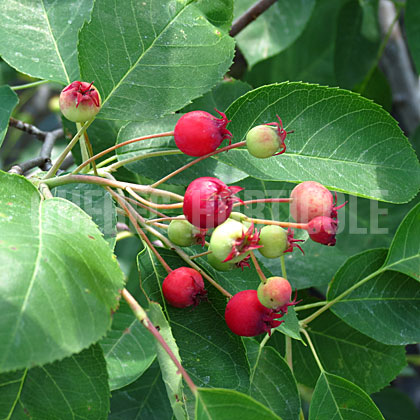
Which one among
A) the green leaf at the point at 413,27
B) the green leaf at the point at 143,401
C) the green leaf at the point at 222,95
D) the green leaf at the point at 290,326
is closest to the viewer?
the green leaf at the point at 290,326

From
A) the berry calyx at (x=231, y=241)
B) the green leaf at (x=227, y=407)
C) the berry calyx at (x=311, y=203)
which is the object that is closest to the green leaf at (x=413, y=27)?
the berry calyx at (x=311, y=203)

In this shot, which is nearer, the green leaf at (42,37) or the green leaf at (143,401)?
the green leaf at (42,37)

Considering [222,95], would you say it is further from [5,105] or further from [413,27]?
[413,27]

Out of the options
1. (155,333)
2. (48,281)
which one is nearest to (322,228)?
(155,333)

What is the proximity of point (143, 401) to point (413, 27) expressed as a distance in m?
1.41

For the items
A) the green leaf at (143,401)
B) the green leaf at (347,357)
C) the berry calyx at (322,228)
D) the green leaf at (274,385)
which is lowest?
the green leaf at (143,401)

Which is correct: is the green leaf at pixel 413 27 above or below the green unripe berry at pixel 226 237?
above

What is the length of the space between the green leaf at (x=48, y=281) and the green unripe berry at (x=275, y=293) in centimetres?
22

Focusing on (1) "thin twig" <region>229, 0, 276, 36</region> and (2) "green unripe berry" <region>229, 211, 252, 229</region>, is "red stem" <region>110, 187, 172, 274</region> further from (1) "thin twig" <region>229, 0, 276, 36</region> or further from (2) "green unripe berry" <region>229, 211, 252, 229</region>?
(1) "thin twig" <region>229, 0, 276, 36</region>

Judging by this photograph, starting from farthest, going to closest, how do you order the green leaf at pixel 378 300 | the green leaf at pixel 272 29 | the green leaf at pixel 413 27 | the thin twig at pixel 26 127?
the green leaf at pixel 272 29 → the green leaf at pixel 413 27 → the thin twig at pixel 26 127 → the green leaf at pixel 378 300

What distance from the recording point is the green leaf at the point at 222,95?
1.45 metres

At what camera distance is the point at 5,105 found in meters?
1.21

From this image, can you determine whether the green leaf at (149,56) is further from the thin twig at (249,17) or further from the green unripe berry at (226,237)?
the thin twig at (249,17)

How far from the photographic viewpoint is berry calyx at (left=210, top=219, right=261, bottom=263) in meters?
0.77
